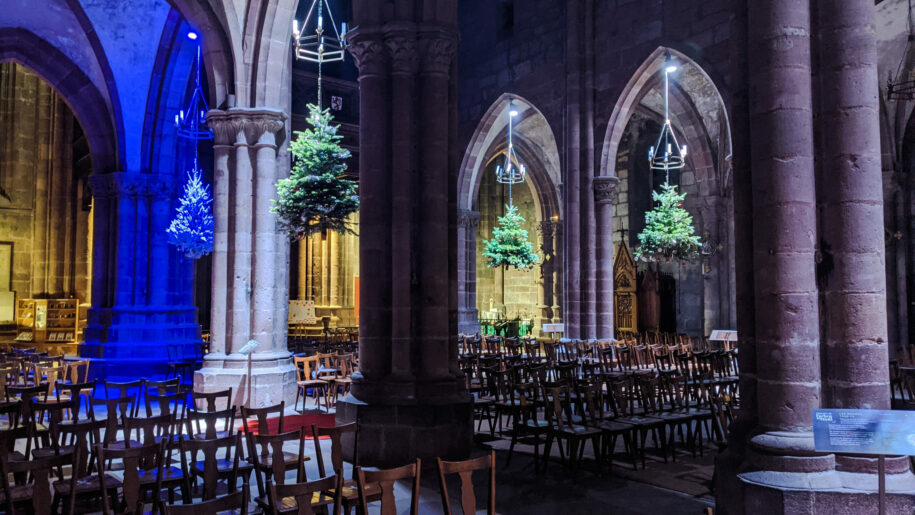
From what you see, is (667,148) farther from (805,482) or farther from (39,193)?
(39,193)

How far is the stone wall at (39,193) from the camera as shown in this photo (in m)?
20.4

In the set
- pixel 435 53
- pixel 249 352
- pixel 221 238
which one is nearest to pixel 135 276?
pixel 221 238

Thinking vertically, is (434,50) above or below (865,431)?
above

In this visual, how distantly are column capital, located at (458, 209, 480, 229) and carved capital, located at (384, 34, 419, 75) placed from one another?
1586 centimetres

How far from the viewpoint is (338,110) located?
75.2ft

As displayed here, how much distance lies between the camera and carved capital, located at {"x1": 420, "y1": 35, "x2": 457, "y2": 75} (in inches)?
294

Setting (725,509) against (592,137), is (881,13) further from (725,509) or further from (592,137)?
(725,509)

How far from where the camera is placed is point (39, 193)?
68.1 feet

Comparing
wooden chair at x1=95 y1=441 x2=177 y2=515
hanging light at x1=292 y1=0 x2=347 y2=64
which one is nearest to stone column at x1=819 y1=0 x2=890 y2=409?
wooden chair at x1=95 y1=441 x2=177 y2=515

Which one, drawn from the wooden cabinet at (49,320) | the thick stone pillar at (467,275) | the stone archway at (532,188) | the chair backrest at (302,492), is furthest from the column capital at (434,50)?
the thick stone pillar at (467,275)

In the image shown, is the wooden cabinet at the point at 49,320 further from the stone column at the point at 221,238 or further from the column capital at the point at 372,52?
the column capital at the point at 372,52

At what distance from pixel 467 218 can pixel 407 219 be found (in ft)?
54.1

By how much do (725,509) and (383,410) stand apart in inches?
137

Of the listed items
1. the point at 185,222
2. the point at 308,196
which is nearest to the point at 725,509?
the point at 308,196
